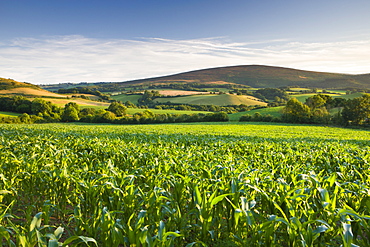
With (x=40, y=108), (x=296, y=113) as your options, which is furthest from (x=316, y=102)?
(x=40, y=108)

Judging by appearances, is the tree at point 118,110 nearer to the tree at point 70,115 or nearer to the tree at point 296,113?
the tree at point 70,115

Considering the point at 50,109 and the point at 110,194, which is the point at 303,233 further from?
the point at 50,109

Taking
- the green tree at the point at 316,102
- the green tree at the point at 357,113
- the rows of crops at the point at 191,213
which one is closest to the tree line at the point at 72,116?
the green tree at the point at 316,102

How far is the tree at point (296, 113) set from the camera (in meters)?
73.4

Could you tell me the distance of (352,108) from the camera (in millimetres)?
64500

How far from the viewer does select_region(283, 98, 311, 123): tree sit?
73438 mm

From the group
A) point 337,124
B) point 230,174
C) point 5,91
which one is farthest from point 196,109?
point 230,174

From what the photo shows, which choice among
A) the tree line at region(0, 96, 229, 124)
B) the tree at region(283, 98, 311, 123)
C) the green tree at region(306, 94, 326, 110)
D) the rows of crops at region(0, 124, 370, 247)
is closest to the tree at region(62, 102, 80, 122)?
the tree line at region(0, 96, 229, 124)

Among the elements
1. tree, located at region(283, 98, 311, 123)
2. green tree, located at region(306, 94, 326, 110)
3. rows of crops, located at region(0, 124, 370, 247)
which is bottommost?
tree, located at region(283, 98, 311, 123)

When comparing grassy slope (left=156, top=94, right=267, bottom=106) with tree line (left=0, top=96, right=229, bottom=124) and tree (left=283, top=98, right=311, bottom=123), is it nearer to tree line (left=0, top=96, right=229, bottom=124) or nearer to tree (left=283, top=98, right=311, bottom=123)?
tree line (left=0, top=96, right=229, bottom=124)

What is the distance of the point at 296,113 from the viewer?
75.4 metres

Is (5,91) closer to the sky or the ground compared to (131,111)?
closer to the sky

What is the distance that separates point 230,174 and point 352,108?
3006 inches

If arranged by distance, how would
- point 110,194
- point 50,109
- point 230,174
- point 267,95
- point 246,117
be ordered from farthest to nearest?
point 267,95 < point 50,109 < point 246,117 < point 230,174 < point 110,194
